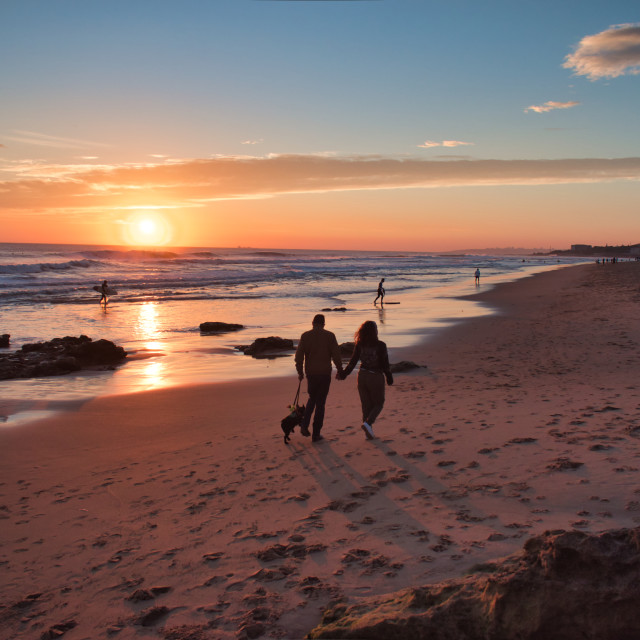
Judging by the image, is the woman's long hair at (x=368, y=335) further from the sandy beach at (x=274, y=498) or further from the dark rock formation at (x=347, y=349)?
the dark rock formation at (x=347, y=349)

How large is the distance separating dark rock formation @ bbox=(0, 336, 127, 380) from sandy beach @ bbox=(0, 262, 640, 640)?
349 centimetres

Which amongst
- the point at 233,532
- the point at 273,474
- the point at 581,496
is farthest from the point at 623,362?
the point at 233,532

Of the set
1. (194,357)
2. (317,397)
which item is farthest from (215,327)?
(317,397)

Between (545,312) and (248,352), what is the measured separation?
46.7 feet

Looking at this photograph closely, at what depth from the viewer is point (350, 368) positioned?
298 inches

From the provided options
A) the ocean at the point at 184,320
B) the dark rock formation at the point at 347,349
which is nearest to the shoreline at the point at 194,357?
the ocean at the point at 184,320

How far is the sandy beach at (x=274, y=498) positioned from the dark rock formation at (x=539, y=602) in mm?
737

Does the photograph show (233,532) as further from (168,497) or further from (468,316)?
(468,316)

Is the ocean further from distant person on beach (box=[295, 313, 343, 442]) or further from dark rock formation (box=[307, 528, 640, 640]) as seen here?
dark rock formation (box=[307, 528, 640, 640])

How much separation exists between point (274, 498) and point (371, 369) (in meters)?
2.44

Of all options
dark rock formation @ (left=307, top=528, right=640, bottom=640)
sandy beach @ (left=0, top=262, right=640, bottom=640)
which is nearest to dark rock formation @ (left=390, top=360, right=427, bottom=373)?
sandy beach @ (left=0, top=262, right=640, bottom=640)

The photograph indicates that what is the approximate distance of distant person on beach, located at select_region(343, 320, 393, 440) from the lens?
24.4 feet

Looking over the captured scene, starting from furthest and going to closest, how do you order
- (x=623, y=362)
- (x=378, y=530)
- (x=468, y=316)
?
(x=468, y=316)
(x=623, y=362)
(x=378, y=530)

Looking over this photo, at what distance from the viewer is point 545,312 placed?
77.6 feet
